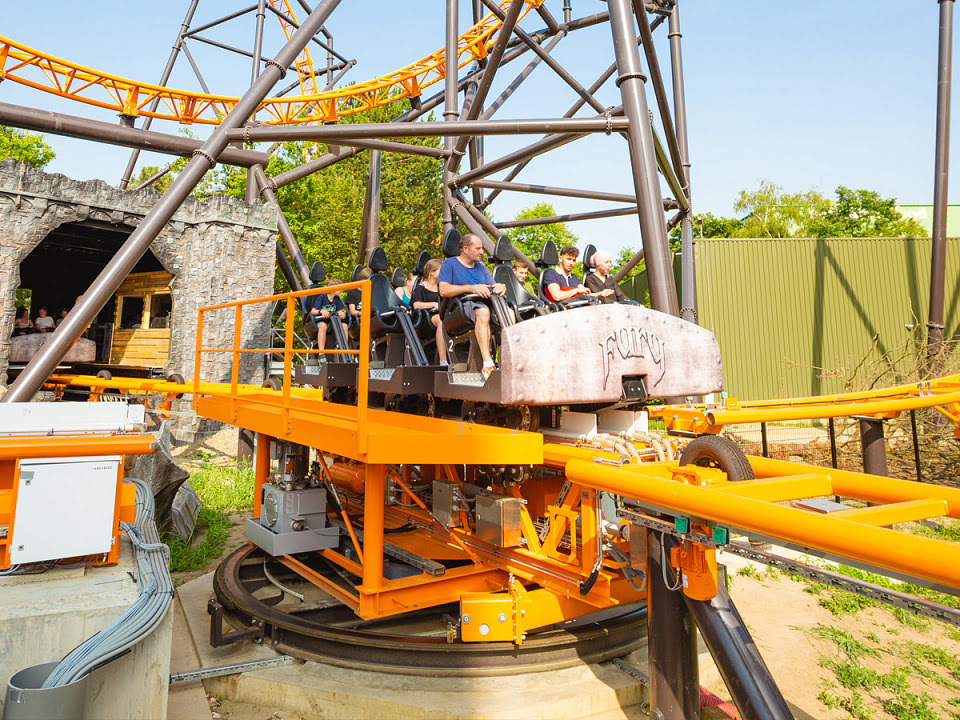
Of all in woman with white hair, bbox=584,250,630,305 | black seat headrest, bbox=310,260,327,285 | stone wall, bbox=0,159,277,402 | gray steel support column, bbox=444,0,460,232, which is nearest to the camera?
woman with white hair, bbox=584,250,630,305

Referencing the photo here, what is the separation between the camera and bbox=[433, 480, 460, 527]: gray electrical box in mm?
4305

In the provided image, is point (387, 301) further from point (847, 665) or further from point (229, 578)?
point (847, 665)

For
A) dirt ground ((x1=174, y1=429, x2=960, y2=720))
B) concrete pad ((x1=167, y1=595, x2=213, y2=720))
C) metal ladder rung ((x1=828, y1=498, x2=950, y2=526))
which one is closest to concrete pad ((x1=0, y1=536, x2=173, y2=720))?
concrete pad ((x1=167, y1=595, x2=213, y2=720))

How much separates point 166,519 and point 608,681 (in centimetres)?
448

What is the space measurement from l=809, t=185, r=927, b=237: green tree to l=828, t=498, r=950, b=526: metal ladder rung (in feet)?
135

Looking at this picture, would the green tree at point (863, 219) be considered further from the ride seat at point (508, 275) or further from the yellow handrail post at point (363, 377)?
the yellow handrail post at point (363, 377)

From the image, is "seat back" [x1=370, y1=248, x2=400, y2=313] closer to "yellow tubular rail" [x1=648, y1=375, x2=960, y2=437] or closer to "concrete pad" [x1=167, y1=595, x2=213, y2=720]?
"yellow tubular rail" [x1=648, y1=375, x2=960, y2=437]

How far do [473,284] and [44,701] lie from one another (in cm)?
304

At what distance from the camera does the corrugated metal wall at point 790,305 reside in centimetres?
1733

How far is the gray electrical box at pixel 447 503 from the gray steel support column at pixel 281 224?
423 inches

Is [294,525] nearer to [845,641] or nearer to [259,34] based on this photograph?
[845,641]

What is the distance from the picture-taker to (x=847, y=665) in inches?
151

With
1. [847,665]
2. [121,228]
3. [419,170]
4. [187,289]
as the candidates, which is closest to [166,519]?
[847,665]

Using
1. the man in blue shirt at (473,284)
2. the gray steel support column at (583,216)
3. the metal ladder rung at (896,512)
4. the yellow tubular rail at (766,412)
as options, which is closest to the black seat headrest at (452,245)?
the man in blue shirt at (473,284)
